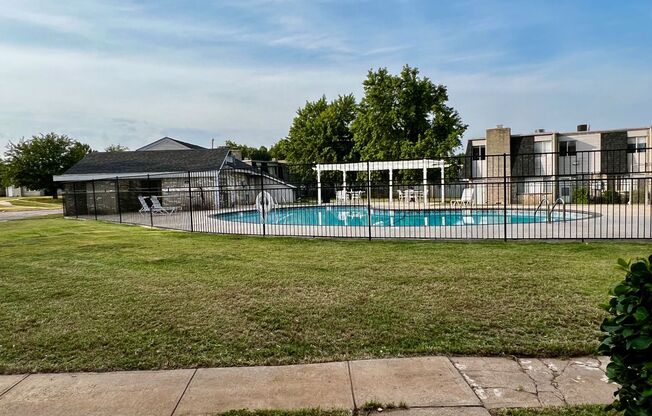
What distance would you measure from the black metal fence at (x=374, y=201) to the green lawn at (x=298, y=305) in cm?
369

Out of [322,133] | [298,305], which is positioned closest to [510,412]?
[298,305]

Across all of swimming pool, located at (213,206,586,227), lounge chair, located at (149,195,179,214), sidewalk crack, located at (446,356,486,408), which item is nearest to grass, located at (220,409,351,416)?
sidewalk crack, located at (446,356,486,408)

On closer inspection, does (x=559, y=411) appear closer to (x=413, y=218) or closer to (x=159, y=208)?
(x=413, y=218)

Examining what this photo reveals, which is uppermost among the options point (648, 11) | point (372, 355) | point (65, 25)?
point (65, 25)

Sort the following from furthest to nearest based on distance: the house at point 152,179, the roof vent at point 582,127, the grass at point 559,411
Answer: the roof vent at point 582,127 → the house at point 152,179 → the grass at point 559,411

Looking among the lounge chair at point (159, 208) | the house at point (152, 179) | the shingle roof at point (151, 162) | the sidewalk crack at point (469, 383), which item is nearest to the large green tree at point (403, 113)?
the house at point (152, 179)

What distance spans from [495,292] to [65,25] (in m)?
11.8

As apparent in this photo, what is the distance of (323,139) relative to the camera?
41.0m

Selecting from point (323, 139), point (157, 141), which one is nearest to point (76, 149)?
point (157, 141)

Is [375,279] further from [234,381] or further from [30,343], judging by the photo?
[30,343]

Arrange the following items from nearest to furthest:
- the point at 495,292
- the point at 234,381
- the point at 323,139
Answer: the point at 234,381, the point at 495,292, the point at 323,139

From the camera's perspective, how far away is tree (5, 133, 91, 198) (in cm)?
3969

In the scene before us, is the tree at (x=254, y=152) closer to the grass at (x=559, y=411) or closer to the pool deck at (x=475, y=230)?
the pool deck at (x=475, y=230)

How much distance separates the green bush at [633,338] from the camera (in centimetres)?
171
